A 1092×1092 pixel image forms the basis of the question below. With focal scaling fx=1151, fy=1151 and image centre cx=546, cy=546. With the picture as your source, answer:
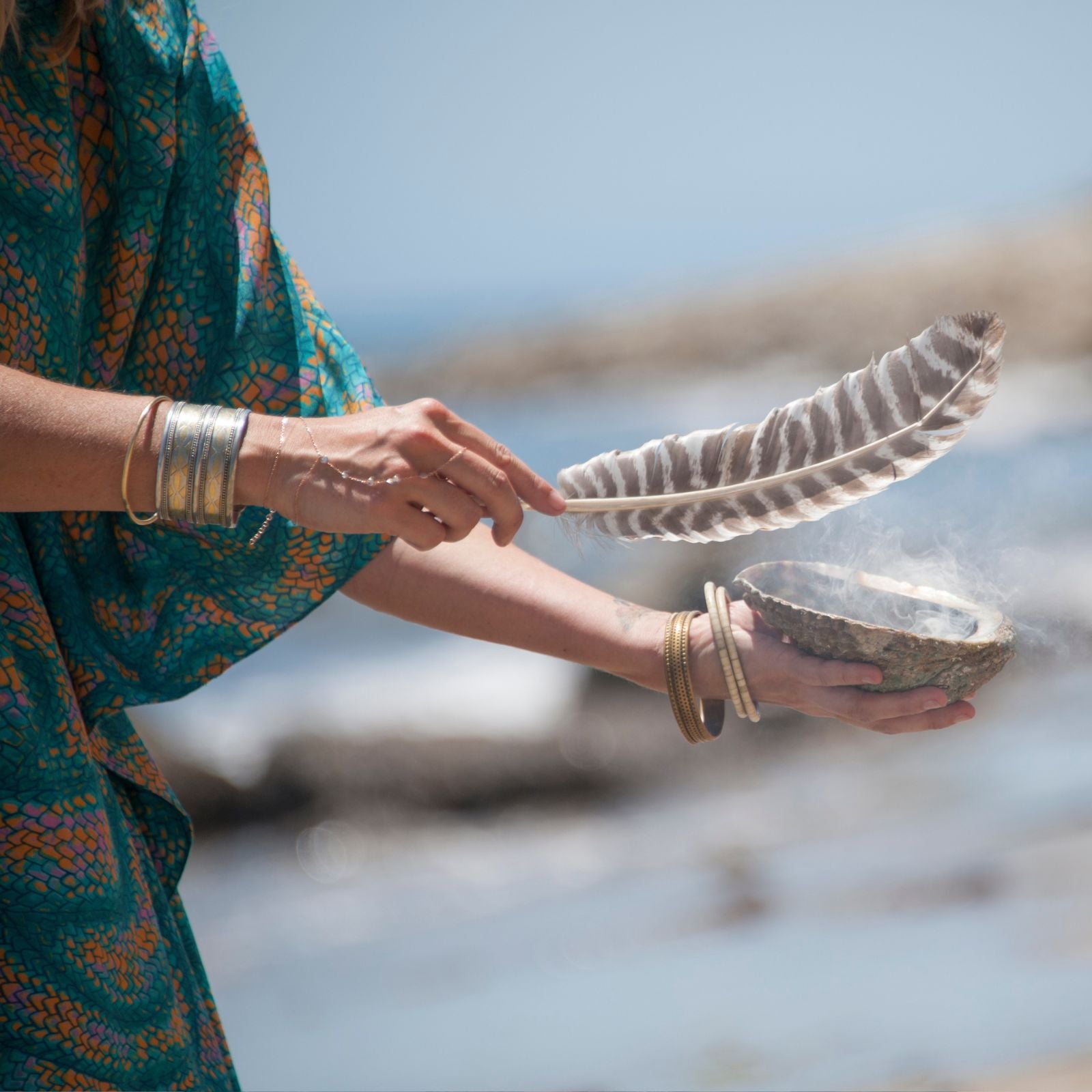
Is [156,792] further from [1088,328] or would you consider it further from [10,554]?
[1088,328]

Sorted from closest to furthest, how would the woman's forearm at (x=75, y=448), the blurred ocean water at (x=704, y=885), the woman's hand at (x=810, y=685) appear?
the woman's forearm at (x=75, y=448)
the woman's hand at (x=810, y=685)
the blurred ocean water at (x=704, y=885)

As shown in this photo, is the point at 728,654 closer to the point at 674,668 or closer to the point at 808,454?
the point at 674,668

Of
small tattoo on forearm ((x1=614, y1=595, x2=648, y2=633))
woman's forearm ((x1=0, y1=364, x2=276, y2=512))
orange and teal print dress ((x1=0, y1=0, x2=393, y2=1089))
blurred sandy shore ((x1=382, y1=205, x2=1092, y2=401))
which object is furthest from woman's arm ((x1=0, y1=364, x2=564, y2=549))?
blurred sandy shore ((x1=382, y1=205, x2=1092, y2=401))

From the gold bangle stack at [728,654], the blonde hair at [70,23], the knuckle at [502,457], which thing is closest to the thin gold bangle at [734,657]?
the gold bangle stack at [728,654]

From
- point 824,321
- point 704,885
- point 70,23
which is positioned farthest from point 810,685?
point 824,321

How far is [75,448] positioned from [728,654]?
20.5 inches

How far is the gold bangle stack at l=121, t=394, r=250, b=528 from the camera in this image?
713 mm

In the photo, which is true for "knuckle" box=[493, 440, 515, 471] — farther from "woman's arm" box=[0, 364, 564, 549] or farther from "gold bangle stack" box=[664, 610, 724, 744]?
"gold bangle stack" box=[664, 610, 724, 744]

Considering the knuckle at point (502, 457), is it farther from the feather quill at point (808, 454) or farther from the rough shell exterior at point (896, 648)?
the rough shell exterior at point (896, 648)

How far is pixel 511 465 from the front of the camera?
2.58ft

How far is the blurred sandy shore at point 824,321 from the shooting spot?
5.31m

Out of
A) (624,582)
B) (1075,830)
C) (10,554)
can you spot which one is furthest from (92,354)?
(624,582)

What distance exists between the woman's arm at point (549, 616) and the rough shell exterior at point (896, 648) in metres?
0.03

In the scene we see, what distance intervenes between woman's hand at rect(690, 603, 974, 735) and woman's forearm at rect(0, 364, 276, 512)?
1.38 feet
